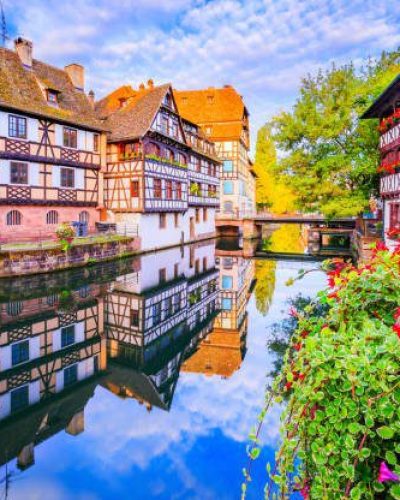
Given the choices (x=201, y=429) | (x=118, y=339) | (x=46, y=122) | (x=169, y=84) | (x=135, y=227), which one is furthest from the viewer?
(x=169, y=84)

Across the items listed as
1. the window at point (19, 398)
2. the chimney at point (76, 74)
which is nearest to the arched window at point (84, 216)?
the chimney at point (76, 74)

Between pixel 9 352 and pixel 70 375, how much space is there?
2.11 m

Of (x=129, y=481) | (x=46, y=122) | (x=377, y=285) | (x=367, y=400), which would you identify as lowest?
(x=129, y=481)

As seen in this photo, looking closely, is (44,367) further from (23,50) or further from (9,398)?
(23,50)

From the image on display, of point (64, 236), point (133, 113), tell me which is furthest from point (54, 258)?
point (133, 113)

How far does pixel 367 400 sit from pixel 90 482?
5176 millimetres

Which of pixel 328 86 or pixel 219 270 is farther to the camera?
pixel 328 86

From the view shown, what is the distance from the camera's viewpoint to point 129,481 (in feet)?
19.9

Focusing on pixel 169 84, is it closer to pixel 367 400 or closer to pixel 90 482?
pixel 90 482

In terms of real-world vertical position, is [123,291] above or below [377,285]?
below

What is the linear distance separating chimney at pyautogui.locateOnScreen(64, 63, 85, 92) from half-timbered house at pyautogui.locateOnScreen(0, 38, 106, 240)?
1.02ft

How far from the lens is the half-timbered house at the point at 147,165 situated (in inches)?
1168

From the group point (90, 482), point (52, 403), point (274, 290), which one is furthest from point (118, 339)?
point (274, 290)

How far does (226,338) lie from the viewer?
12203 mm
